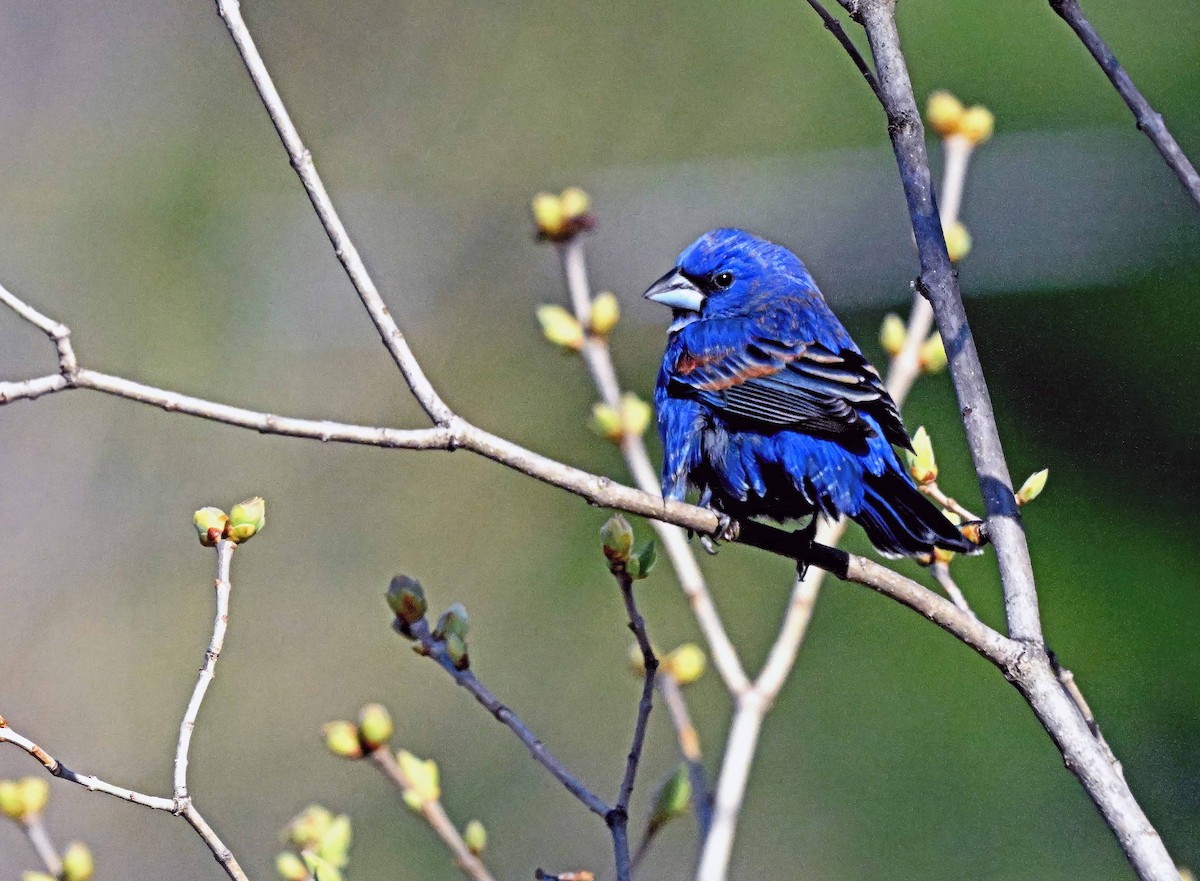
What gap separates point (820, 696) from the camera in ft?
25.2

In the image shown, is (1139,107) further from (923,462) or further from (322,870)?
(322,870)

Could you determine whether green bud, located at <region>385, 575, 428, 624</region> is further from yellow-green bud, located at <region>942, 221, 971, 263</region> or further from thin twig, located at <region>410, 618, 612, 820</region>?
yellow-green bud, located at <region>942, 221, 971, 263</region>

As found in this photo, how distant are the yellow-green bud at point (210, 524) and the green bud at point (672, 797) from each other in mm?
886

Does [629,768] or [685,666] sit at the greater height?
[685,666]

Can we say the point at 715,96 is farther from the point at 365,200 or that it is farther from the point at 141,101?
the point at 141,101

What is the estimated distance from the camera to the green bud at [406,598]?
7.88ft

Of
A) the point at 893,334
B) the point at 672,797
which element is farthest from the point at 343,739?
the point at 893,334

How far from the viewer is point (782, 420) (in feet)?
9.94

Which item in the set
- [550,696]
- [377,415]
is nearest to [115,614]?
[377,415]

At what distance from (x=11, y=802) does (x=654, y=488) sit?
4.31ft

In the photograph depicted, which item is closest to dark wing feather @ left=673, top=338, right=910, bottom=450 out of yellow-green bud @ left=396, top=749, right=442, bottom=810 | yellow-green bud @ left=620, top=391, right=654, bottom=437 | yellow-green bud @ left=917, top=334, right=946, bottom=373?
yellow-green bud @ left=917, top=334, right=946, bottom=373

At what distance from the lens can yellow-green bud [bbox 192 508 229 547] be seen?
226cm

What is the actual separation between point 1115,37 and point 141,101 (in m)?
7.96

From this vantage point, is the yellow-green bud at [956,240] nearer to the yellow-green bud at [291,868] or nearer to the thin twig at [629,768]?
the thin twig at [629,768]
